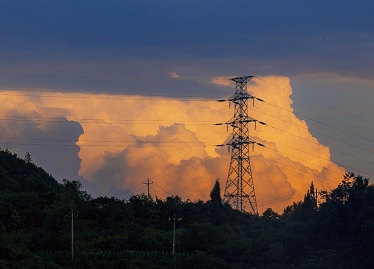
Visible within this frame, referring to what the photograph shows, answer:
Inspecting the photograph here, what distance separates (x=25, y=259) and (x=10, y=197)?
28981mm

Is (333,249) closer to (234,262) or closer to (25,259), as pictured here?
(234,262)

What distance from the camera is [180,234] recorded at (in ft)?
266

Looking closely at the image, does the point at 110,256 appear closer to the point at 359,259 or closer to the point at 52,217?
the point at 52,217

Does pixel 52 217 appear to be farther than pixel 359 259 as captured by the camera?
Yes

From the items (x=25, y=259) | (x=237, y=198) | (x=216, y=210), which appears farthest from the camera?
(x=216, y=210)

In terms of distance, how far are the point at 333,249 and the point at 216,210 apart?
2294 cm

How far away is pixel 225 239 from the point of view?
263 ft

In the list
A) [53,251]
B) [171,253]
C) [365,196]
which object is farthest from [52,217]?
[365,196]

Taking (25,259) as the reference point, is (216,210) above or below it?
above

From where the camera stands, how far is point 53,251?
251ft

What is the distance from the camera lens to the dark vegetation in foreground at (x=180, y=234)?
73312 mm

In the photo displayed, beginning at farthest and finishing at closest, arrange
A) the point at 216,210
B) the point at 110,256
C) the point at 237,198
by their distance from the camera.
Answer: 1. the point at 216,210
2. the point at 237,198
3. the point at 110,256

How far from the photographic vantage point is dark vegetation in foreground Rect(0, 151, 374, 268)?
7331cm

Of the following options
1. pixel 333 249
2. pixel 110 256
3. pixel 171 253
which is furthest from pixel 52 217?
pixel 333 249
